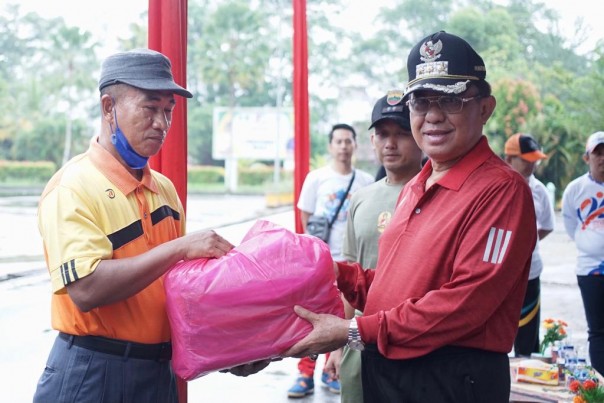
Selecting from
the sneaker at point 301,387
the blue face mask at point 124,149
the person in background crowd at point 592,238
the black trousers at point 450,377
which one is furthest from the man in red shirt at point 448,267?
the person in background crowd at point 592,238

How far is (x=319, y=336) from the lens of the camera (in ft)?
6.49

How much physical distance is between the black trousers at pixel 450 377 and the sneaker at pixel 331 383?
3.12 m

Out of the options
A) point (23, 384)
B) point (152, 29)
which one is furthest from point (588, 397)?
point (23, 384)

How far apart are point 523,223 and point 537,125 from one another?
2282cm

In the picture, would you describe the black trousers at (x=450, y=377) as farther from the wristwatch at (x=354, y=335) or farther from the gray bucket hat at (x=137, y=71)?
the gray bucket hat at (x=137, y=71)

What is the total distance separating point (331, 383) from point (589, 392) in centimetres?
251

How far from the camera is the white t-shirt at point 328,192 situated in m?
5.07

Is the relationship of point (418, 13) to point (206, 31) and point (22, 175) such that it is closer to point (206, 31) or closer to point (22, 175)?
point (206, 31)

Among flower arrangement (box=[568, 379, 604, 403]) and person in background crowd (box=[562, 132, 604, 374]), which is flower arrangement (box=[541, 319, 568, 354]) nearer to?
person in background crowd (box=[562, 132, 604, 374])

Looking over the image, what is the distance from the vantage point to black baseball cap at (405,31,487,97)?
6.52 ft

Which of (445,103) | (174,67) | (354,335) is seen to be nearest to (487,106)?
(445,103)

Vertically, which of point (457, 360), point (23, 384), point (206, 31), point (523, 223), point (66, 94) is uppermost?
point (206, 31)

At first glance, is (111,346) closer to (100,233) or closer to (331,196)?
(100,233)

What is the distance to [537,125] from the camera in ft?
76.5
